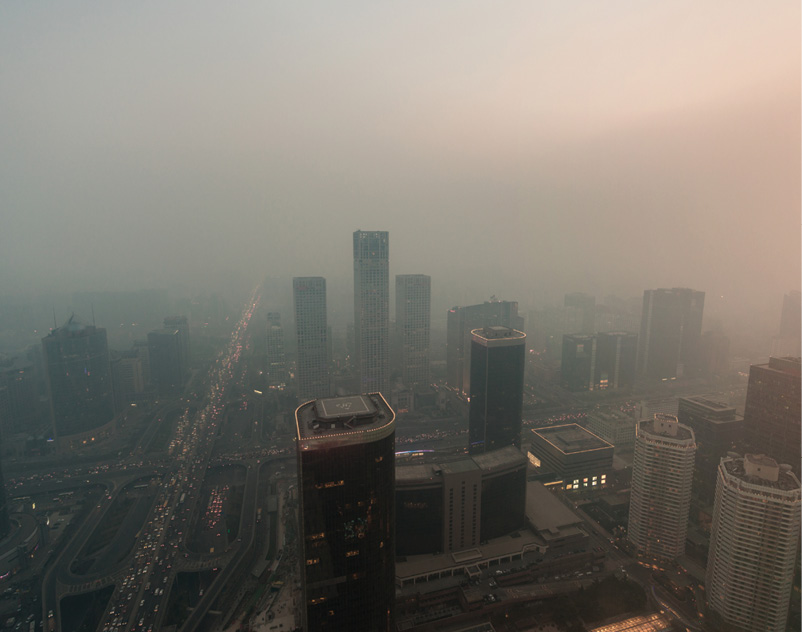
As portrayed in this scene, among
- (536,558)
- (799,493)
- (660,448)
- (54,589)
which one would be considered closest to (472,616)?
(536,558)

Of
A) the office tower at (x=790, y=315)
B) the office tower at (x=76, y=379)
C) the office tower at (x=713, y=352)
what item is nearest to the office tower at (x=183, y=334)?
the office tower at (x=76, y=379)

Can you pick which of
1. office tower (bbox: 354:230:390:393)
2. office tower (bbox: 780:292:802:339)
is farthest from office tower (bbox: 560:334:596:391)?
office tower (bbox: 354:230:390:393)

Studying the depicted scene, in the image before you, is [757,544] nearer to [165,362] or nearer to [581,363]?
[581,363]

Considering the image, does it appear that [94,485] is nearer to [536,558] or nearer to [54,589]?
[54,589]

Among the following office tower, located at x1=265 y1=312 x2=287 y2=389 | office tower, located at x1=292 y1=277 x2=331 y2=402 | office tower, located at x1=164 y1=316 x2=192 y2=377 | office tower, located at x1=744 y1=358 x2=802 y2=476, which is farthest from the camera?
office tower, located at x1=164 y1=316 x2=192 y2=377

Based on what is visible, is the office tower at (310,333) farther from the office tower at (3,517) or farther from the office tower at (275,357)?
the office tower at (3,517)

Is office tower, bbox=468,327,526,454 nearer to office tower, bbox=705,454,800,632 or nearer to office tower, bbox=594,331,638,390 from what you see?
office tower, bbox=705,454,800,632
